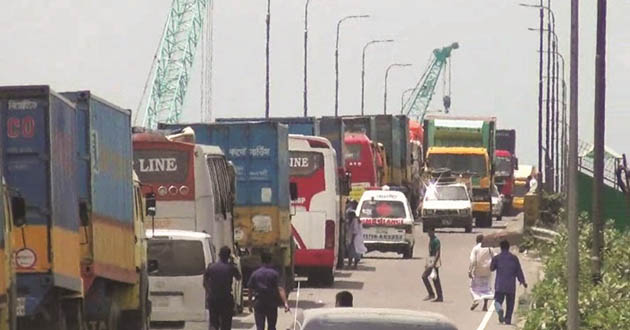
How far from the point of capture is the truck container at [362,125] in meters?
69.1

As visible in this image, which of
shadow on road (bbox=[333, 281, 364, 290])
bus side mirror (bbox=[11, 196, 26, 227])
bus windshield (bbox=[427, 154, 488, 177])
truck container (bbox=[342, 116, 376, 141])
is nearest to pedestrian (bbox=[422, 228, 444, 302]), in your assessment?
shadow on road (bbox=[333, 281, 364, 290])

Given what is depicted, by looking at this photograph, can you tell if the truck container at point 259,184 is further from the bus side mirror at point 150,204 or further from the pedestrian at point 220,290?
the pedestrian at point 220,290

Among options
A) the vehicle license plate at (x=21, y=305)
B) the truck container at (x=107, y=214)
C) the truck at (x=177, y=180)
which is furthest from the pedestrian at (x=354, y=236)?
the vehicle license plate at (x=21, y=305)

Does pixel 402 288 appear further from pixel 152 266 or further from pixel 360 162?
pixel 360 162

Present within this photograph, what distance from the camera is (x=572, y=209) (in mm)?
22625

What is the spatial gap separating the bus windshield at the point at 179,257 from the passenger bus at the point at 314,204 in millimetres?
12225

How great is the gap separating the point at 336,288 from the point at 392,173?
3047 centimetres

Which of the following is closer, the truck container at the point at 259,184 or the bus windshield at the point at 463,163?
the truck container at the point at 259,184

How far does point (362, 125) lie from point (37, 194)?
49.4 metres

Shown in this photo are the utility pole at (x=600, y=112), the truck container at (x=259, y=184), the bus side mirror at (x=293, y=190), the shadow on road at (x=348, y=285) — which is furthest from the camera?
the shadow on road at (x=348, y=285)

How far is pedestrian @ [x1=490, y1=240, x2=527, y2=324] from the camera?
32219 millimetres

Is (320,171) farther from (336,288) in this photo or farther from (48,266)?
(48,266)

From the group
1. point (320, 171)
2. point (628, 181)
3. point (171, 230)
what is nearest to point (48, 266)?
point (171, 230)

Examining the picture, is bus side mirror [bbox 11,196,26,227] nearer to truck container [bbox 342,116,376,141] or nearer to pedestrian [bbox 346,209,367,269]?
pedestrian [bbox 346,209,367,269]
